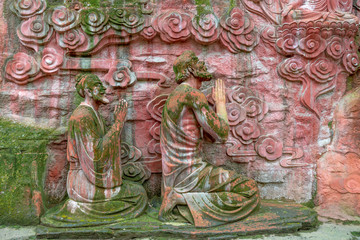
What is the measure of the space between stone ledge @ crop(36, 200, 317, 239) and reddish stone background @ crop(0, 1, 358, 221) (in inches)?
35.0

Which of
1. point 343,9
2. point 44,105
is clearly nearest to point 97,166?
point 44,105

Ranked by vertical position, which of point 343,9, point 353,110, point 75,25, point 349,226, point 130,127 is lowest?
point 349,226

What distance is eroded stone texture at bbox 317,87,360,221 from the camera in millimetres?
5035

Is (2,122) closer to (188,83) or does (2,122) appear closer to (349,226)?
(188,83)

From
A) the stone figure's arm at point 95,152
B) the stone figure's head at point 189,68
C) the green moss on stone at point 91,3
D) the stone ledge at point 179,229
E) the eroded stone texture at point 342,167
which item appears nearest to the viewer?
the stone ledge at point 179,229

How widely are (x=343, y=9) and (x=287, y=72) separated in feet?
4.44

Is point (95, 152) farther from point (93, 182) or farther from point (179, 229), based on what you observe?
point (179, 229)

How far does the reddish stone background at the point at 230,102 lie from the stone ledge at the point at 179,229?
89cm

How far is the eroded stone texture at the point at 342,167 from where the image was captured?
5.04 meters

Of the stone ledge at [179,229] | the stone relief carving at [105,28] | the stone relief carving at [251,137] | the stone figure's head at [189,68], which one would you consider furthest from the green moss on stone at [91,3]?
the stone ledge at [179,229]

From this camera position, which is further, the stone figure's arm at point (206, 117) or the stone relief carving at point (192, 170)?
the stone figure's arm at point (206, 117)

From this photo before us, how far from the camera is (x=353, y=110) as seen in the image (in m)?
5.20

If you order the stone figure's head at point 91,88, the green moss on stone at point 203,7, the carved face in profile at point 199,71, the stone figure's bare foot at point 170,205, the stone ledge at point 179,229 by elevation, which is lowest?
the stone ledge at point 179,229

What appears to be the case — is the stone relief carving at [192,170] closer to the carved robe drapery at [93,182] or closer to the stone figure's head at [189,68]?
the stone figure's head at [189,68]
